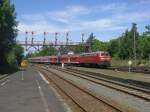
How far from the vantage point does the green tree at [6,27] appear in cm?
6200

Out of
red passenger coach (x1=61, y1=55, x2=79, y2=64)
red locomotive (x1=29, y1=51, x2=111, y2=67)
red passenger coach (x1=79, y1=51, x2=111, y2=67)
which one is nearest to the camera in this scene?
red passenger coach (x1=79, y1=51, x2=111, y2=67)

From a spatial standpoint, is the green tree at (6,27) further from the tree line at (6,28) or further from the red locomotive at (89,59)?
the red locomotive at (89,59)

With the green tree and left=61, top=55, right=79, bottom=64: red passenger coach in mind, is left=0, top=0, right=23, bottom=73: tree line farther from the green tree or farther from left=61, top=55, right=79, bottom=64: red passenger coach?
Answer: left=61, top=55, right=79, bottom=64: red passenger coach

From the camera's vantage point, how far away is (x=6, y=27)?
6328 centimetres

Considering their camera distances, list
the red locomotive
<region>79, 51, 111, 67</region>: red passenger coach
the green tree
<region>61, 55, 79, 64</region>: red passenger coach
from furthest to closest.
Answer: <region>61, 55, 79, 64</region>: red passenger coach → the red locomotive → <region>79, 51, 111, 67</region>: red passenger coach → the green tree

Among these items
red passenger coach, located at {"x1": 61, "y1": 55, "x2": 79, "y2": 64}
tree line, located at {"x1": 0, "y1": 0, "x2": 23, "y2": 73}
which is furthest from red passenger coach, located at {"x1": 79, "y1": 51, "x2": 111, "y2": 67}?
red passenger coach, located at {"x1": 61, "y1": 55, "x2": 79, "y2": 64}

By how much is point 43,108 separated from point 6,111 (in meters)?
→ 1.78

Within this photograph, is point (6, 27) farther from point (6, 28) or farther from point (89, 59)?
point (89, 59)

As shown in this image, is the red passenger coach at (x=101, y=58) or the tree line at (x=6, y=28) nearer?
the tree line at (x=6, y=28)

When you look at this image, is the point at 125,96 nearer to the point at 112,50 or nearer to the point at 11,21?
the point at 11,21

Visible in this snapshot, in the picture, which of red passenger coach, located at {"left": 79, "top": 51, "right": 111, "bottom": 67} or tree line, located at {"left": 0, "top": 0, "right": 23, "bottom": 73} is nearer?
tree line, located at {"left": 0, "top": 0, "right": 23, "bottom": 73}

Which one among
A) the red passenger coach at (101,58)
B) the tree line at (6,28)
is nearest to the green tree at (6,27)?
the tree line at (6,28)

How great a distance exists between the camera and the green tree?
6200 centimetres

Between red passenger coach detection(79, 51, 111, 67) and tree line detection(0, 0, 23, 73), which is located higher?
tree line detection(0, 0, 23, 73)
